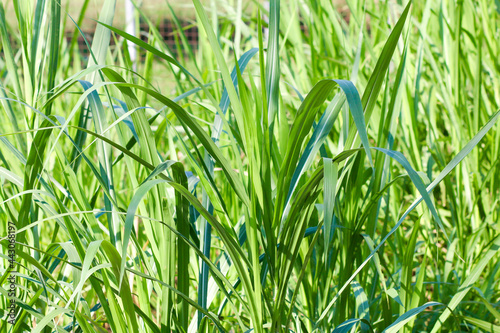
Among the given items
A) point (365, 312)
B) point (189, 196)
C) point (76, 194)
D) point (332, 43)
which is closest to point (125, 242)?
point (189, 196)

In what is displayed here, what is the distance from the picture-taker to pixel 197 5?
39cm

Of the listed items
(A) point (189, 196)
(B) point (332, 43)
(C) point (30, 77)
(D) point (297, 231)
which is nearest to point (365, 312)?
(D) point (297, 231)

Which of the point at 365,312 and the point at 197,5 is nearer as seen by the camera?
the point at 197,5

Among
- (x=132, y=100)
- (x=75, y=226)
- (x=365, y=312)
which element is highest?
(x=132, y=100)

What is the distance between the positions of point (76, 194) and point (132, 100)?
5.0 inches

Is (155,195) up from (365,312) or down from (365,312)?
up

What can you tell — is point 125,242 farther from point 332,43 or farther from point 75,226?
point 332,43

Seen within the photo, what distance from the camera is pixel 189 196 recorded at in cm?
38

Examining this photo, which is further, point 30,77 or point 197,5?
point 30,77

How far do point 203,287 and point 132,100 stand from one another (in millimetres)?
219

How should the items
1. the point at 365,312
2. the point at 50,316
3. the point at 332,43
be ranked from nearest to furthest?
the point at 50,316 → the point at 365,312 → the point at 332,43

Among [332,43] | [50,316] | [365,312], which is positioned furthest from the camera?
[332,43]

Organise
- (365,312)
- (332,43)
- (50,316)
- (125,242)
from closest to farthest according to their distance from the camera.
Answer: (125,242) < (50,316) < (365,312) < (332,43)

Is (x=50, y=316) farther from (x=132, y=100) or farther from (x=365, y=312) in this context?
(x=365, y=312)
